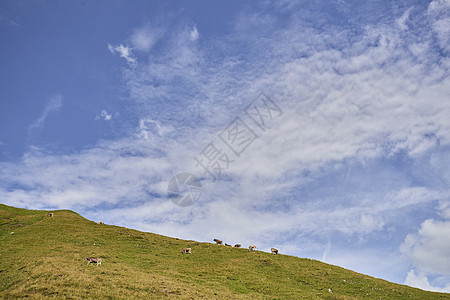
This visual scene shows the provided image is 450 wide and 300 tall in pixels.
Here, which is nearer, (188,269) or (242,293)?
(242,293)

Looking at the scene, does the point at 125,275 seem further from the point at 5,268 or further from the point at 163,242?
the point at 163,242

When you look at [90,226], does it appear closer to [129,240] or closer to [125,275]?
[129,240]

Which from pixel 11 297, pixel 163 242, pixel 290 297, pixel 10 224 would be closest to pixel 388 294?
pixel 290 297

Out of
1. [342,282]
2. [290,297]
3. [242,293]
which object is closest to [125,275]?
[242,293]

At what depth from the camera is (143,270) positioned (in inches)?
1196

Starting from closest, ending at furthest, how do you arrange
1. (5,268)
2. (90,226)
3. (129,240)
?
(5,268), (129,240), (90,226)

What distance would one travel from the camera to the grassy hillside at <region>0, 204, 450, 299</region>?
67.8 feet

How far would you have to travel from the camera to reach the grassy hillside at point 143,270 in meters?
20.7

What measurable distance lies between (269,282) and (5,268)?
2790cm

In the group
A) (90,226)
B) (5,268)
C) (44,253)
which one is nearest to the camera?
(5,268)

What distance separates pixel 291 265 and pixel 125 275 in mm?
26156

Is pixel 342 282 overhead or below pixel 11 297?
overhead

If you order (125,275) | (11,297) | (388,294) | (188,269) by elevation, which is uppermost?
(388,294)

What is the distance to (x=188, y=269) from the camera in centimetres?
3391
